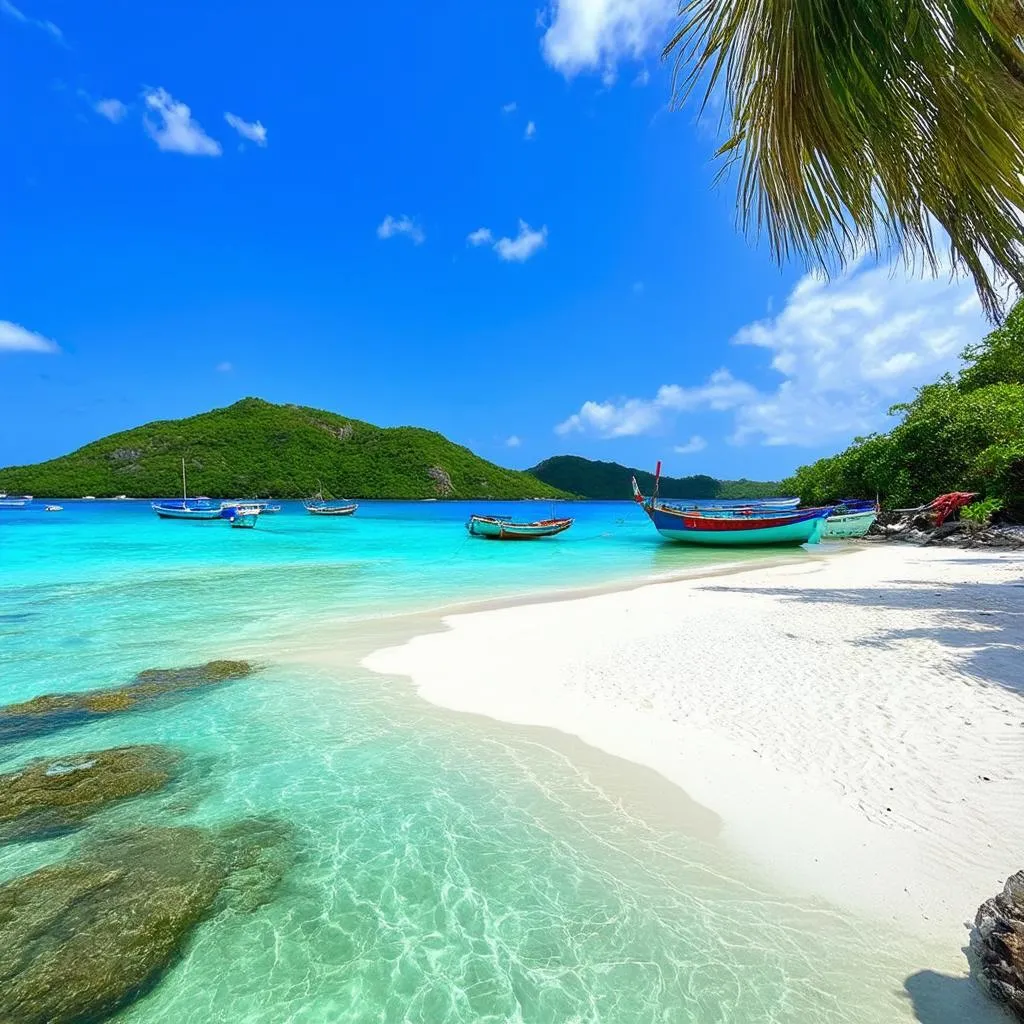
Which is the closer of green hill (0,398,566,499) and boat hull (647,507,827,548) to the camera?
boat hull (647,507,827,548)

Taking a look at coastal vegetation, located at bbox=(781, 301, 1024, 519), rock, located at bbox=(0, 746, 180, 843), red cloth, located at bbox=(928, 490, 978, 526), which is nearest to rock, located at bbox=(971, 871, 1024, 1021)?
rock, located at bbox=(0, 746, 180, 843)

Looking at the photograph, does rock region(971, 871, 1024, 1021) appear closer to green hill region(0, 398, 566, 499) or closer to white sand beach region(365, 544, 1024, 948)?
white sand beach region(365, 544, 1024, 948)

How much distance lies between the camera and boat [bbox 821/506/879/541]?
27.8 meters

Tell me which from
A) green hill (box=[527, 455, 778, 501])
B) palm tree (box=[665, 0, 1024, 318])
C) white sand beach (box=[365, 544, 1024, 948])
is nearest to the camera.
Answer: palm tree (box=[665, 0, 1024, 318])

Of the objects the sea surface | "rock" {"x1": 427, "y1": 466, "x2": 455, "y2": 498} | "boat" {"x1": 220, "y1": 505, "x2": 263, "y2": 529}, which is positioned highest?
"rock" {"x1": 427, "y1": 466, "x2": 455, "y2": 498}

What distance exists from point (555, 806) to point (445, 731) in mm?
1707

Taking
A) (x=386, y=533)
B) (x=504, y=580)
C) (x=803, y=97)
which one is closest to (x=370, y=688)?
(x=803, y=97)

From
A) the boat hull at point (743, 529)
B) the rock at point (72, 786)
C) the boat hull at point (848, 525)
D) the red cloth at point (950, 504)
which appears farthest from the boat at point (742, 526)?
the rock at point (72, 786)

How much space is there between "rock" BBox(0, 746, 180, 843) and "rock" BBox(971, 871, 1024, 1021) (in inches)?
212

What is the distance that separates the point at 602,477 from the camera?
557 feet

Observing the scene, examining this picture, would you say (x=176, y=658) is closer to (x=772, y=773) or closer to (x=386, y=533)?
(x=772, y=773)

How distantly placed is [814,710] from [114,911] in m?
5.74

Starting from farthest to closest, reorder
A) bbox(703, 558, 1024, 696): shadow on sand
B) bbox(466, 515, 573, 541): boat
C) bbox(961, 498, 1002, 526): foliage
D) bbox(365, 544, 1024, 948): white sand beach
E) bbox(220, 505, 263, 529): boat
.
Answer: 1. bbox(220, 505, 263, 529): boat
2. bbox(466, 515, 573, 541): boat
3. bbox(961, 498, 1002, 526): foliage
4. bbox(703, 558, 1024, 696): shadow on sand
5. bbox(365, 544, 1024, 948): white sand beach

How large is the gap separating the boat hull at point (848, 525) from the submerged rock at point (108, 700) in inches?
1099
